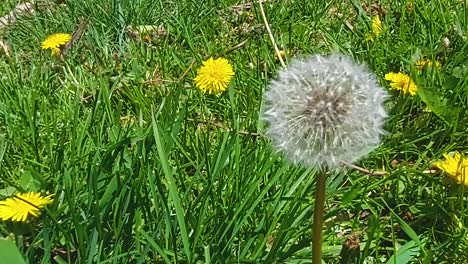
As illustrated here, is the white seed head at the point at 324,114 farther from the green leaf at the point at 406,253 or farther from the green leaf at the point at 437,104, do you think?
the green leaf at the point at 437,104

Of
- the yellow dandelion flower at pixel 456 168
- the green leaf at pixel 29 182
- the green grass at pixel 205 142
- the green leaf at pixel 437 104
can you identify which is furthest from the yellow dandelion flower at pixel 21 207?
the green leaf at pixel 437 104

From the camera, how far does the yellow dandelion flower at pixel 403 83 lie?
2.09 meters

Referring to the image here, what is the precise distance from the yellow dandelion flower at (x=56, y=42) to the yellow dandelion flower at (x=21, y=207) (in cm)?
103

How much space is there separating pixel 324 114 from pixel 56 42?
163 cm

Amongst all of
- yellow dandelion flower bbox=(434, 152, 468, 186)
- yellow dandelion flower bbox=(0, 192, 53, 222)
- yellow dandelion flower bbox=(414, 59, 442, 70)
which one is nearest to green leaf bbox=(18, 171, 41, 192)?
yellow dandelion flower bbox=(0, 192, 53, 222)

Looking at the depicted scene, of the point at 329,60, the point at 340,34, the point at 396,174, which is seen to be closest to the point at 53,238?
the point at 329,60

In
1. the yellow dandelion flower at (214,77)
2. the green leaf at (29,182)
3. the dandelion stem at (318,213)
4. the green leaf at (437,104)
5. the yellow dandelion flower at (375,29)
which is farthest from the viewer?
the yellow dandelion flower at (375,29)

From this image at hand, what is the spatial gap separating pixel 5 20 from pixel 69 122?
3.57 ft

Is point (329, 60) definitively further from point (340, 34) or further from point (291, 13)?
point (291, 13)

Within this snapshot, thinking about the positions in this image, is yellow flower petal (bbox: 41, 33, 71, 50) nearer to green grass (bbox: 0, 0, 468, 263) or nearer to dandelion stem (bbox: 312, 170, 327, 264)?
green grass (bbox: 0, 0, 468, 263)

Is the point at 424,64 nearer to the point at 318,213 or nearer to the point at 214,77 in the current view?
the point at 214,77

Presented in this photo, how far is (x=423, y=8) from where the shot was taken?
2.53 meters

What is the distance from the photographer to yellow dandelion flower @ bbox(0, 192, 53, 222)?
1.62 m

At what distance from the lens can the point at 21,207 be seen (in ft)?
5.37
